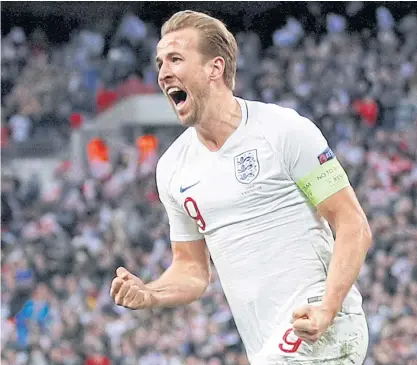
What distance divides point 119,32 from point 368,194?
8.14 metres

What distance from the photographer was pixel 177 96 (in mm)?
4086

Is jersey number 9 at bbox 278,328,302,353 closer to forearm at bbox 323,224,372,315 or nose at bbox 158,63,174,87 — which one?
forearm at bbox 323,224,372,315

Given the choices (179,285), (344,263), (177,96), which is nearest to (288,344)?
(344,263)

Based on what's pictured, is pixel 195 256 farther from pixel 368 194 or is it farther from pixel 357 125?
pixel 357 125

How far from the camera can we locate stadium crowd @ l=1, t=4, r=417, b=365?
12.1 meters

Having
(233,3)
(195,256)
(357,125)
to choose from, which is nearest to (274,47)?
(233,3)

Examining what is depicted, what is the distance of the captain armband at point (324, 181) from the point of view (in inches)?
154

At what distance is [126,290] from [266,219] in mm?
590

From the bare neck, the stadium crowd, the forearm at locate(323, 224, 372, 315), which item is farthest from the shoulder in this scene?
the stadium crowd

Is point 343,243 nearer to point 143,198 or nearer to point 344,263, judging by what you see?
point 344,263

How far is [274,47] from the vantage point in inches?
807

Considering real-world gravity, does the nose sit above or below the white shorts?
above

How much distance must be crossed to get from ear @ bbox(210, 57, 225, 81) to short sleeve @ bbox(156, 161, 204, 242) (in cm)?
43

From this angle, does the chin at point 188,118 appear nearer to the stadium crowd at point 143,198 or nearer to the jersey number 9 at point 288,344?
the jersey number 9 at point 288,344
